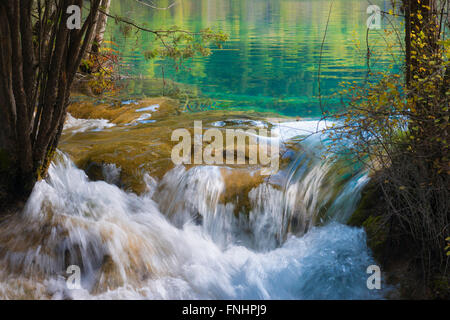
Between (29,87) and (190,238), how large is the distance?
2.72m

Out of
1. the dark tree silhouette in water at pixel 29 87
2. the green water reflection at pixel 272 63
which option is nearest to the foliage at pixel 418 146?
the green water reflection at pixel 272 63

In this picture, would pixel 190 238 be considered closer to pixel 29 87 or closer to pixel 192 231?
pixel 192 231

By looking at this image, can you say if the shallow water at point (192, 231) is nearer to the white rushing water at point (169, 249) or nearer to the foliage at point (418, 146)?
the white rushing water at point (169, 249)

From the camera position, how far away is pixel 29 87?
5609 millimetres

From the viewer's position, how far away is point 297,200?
21.0ft

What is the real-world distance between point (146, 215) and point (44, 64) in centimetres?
230

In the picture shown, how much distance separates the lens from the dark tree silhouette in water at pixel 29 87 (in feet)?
17.3

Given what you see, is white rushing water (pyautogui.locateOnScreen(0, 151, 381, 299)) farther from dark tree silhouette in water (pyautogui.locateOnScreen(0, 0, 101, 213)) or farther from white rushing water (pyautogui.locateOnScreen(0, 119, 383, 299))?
dark tree silhouette in water (pyautogui.locateOnScreen(0, 0, 101, 213))

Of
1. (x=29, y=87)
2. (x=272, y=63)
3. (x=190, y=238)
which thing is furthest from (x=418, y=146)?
(x=272, y=63)

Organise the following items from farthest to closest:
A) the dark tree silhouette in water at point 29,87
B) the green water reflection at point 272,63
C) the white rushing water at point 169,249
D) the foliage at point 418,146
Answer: the green water reflection at point 272,63 → the dark tree silhouette in water at point 29,87 → the white rushing water at point 169,249 → the foliage at point 418,146

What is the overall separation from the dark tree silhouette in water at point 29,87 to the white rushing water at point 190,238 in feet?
1.28

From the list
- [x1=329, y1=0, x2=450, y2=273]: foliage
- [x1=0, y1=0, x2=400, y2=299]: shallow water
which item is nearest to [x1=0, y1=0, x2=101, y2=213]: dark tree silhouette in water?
[x1=0, y1=0, x2=400, y2=299]: shallow water
